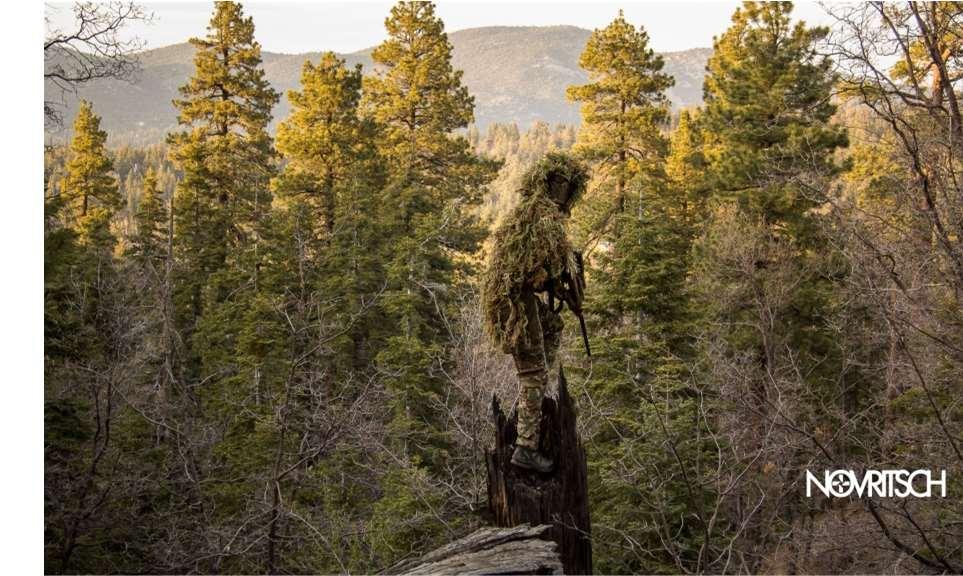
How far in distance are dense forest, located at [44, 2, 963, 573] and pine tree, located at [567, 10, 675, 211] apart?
0.29 feet

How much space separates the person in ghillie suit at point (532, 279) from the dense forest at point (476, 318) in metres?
0.45

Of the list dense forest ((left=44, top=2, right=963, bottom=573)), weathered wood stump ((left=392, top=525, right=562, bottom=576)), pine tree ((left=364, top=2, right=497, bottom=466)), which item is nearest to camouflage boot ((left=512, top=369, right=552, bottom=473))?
weathered wood stump ((left=392, top=525, right=562, bottom=576))

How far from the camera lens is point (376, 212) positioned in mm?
20297

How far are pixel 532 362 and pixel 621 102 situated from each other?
15.8m

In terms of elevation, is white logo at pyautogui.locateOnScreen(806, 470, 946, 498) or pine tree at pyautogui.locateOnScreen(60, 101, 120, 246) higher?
pine tree at pyautogui.locateOnScreen(60, 101, 120, 246)

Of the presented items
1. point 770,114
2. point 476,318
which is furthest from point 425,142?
→ point 476,318

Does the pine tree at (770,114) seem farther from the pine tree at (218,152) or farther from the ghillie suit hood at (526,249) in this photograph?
the pine tree at (218,152)

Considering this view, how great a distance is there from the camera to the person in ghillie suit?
222 inches

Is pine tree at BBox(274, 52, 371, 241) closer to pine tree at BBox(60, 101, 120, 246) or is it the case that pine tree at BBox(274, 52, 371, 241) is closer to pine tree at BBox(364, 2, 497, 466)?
pine tree at BBox(364, 2, 497, 466)

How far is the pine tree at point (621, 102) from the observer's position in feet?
63.8

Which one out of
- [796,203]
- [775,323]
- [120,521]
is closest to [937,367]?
[775,323]

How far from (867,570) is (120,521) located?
34.4 feet

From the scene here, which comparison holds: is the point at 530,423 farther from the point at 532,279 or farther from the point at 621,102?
the point at 621,102

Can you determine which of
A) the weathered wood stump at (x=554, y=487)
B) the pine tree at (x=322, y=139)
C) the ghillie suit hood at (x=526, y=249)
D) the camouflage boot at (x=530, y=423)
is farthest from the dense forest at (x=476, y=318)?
Result: the camouflage boot at (x=530, y=423)
